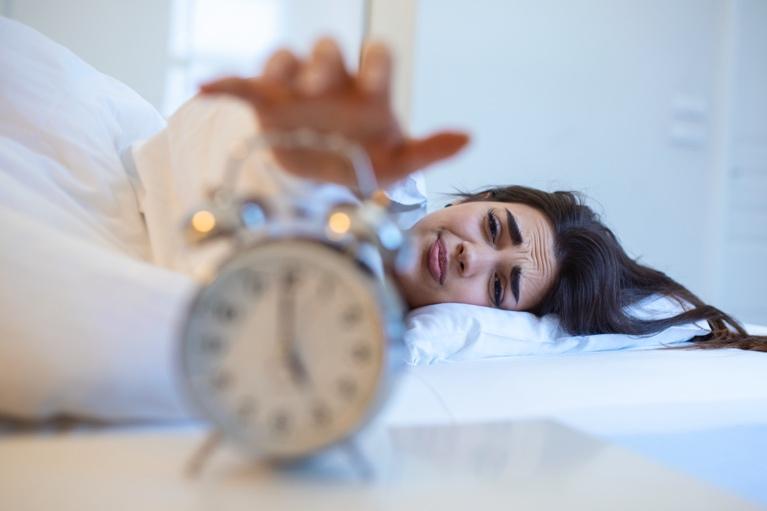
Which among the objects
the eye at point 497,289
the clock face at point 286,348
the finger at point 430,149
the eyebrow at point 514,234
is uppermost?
the finger at point 430,149

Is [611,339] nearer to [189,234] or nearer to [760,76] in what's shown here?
[189,234]

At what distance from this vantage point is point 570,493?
488 mm

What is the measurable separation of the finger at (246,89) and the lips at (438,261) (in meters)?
0.93

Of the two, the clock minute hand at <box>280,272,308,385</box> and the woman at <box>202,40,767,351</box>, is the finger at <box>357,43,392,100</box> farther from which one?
the woman at <box>202,40,767,351</box>

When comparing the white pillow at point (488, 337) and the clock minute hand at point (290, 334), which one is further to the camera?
the white pillow at point (488, 337)

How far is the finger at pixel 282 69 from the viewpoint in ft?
1.73

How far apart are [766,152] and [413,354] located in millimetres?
3123

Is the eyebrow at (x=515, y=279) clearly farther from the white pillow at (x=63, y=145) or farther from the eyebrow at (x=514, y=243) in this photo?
the white pillow at (x=63, y=145)

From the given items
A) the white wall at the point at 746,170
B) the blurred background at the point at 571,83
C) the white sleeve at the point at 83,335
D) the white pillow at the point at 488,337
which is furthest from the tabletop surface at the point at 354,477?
the white wall at the point at 746,170

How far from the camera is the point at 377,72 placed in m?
0.50

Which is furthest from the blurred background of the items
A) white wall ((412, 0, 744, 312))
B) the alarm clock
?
the alarm clock

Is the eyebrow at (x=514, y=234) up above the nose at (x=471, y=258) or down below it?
above

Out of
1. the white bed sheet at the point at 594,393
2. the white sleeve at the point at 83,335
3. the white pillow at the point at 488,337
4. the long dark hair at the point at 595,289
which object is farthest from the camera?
the long dark hair at the point at 595,289

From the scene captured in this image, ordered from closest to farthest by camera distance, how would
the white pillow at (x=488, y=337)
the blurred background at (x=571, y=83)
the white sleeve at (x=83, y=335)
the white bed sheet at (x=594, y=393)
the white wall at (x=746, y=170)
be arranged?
the white sleeve at (x=83, y=335) < the white bed sheet at (x=594, y=393) < the white pillow at (x=488, y=337) < the blurred background at (x=571, y=83) < the white wall at (x=746, y=170)
